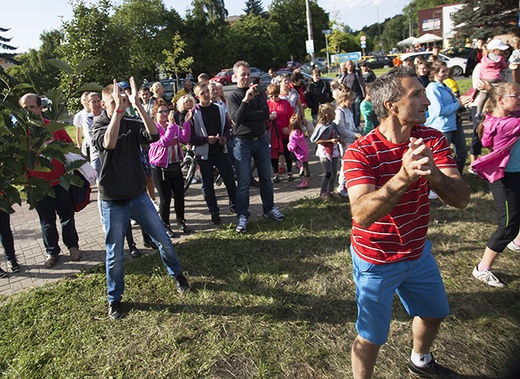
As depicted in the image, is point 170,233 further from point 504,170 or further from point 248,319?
point 504,170

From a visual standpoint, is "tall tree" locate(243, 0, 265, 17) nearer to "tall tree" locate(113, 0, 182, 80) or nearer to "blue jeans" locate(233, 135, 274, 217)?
"tall tree" locate(113, 0, 182, 80)

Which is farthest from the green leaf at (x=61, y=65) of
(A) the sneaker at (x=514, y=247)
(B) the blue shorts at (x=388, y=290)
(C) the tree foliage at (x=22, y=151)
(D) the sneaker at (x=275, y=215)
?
(A) the sneaker at (x=514, y=247)

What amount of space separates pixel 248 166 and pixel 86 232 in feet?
9.59

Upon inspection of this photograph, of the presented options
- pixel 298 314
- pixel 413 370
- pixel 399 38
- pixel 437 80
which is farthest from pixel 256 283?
pixel 399 38

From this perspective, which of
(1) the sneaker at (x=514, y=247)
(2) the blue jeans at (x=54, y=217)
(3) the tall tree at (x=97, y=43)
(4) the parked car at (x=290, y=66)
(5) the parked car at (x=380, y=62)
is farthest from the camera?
(4) the parked car at (x=290, y=66)

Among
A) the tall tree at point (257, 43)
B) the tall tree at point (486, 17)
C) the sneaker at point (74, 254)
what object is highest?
the tall tree at point (257, 43)

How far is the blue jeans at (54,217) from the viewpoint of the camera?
4852 millimetres

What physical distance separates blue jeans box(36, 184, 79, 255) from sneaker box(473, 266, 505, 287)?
4824 millimetres

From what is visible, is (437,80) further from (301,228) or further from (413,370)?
(413,370)

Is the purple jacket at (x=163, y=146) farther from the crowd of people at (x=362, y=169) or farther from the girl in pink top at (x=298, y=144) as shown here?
the girl in pink top at (x=298, y=144)

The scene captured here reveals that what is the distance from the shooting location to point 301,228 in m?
5.27

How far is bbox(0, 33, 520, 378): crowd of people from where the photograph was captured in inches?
83.7

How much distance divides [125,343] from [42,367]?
0.64 m

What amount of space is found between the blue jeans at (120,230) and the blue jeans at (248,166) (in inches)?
69.3
